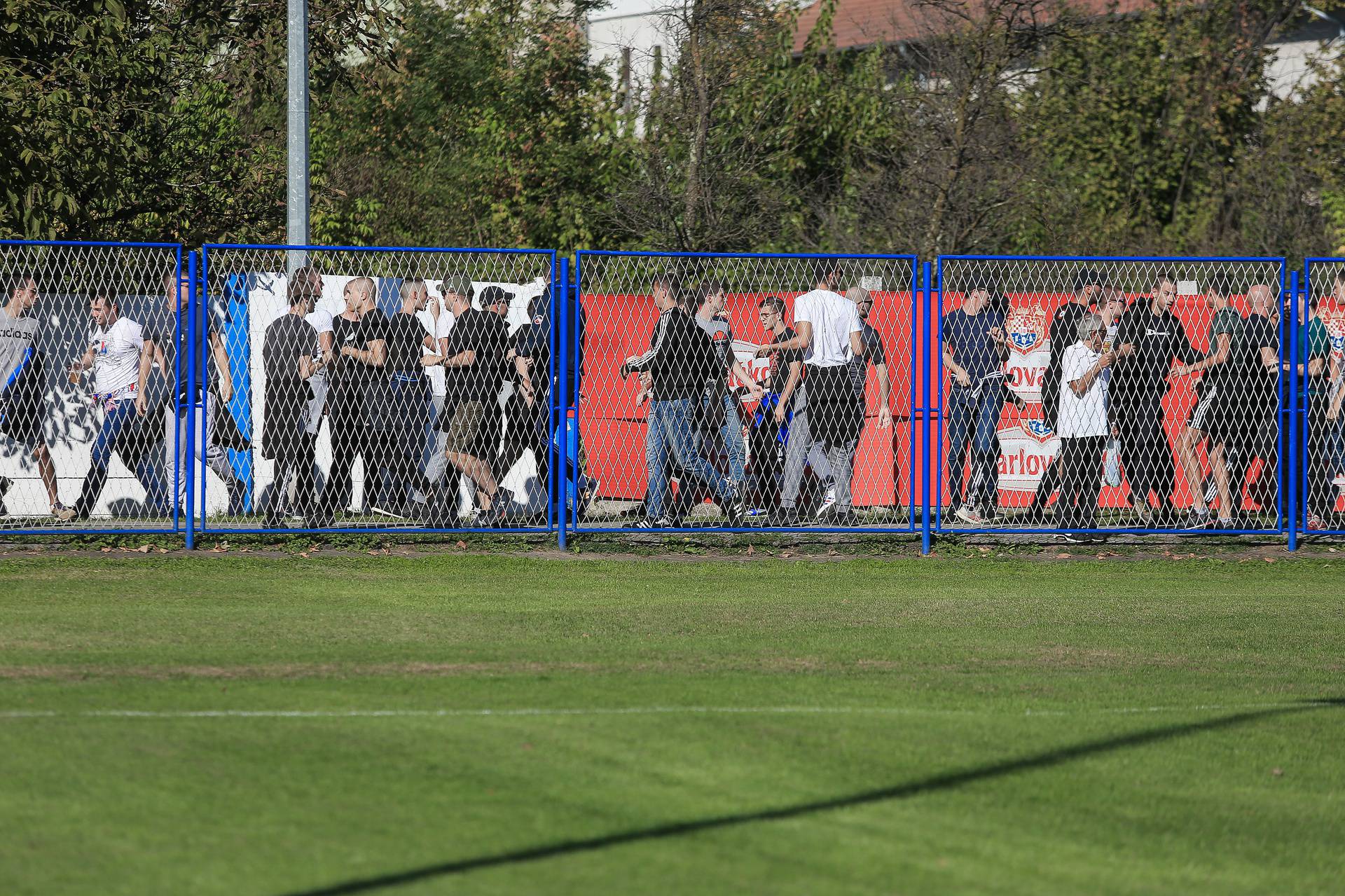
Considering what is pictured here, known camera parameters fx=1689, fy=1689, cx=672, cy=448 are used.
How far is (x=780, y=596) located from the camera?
10.8 meters

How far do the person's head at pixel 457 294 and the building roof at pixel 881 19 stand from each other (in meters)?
11.9

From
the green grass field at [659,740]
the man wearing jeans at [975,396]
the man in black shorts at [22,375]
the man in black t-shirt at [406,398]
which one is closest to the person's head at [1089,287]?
the man wearing jeans at [975,396]

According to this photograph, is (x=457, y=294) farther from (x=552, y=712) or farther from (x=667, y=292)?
(x=552, y=712)

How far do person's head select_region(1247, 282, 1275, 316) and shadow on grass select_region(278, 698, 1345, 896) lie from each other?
6.37 metres

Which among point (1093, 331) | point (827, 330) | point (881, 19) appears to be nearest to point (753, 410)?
point (827, 330)

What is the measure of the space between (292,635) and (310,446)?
4.08 meters

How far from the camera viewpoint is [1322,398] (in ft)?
43.6

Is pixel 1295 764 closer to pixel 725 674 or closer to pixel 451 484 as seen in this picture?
pixel 725 674

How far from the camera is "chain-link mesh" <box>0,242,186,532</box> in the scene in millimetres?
12398

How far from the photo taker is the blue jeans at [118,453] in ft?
41.2

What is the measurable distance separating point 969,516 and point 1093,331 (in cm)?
174

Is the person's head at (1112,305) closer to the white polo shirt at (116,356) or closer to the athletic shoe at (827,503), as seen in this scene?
the athletic shoe at (827,503)

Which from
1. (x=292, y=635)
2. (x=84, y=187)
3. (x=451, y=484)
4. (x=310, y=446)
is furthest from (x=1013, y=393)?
(x=84, y=187)

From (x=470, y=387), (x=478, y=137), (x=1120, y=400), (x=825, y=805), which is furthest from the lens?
(x=478, y=137)
